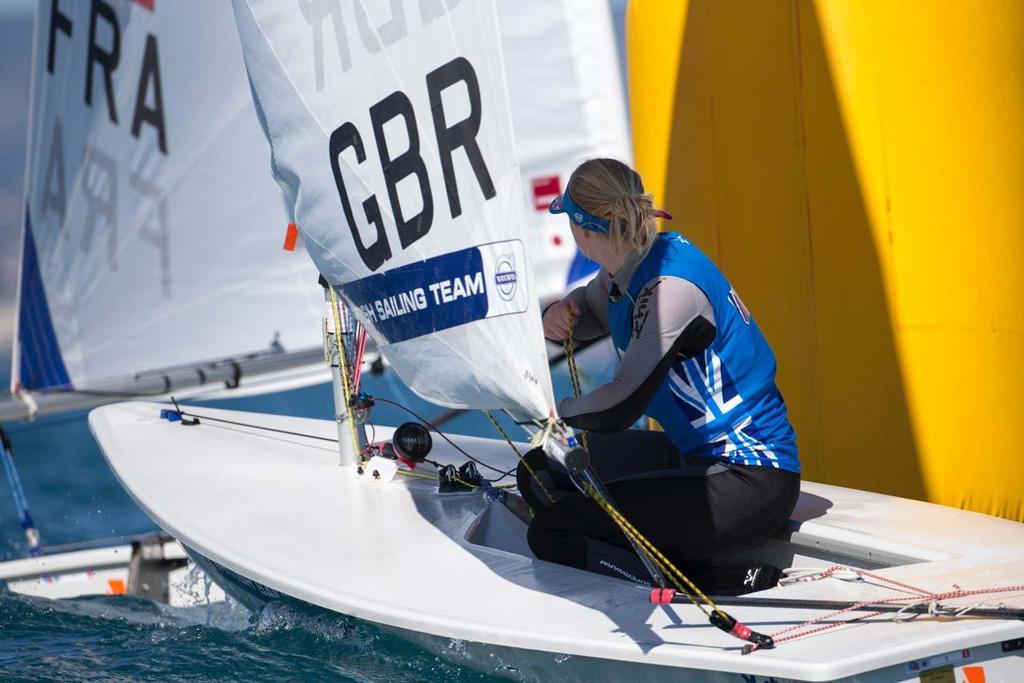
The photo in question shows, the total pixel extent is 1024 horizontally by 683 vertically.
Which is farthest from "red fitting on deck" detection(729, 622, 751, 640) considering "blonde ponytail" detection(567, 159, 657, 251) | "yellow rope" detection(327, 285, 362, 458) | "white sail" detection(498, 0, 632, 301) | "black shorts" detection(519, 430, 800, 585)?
"white sail" detection(498, 0, 632, 301)

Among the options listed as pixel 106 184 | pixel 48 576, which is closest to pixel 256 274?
pixel 106 184

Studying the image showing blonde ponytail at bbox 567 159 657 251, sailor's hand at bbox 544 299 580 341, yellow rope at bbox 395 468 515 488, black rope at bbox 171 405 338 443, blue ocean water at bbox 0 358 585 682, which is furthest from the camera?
black rope at bbox 171 405 338 443

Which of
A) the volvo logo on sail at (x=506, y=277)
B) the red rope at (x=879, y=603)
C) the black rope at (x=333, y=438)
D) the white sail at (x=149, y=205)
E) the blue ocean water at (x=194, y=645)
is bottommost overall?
the blue ocean water at (x=194, y=645)

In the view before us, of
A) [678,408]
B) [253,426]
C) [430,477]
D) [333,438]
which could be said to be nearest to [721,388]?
[678,408]

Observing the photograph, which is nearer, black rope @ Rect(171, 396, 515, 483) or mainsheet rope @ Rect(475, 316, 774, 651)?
mainsheet rope @ Rect(475, 316, 774, 651)

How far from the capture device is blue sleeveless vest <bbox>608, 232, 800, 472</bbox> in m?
1.68

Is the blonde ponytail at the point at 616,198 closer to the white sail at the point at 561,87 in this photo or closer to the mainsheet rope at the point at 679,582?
the mainsheet rope at the point at 679,582

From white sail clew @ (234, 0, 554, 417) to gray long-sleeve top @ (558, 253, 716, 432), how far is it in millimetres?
75

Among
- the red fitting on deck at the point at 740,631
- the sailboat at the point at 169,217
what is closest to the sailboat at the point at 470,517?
the red fitting on deck at the point at 740,631

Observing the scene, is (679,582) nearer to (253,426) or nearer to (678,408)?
(678,408)

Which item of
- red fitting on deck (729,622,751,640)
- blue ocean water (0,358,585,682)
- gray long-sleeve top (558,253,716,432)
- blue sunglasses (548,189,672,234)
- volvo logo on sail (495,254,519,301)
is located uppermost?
blue sunglasses (548,189,672,234)

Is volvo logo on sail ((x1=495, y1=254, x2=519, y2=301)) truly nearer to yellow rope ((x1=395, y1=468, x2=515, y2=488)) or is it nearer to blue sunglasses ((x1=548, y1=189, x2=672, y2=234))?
blue sunglasses ((x1=548, y1=189, x2=672, y2=234))

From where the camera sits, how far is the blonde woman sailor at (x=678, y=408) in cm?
162

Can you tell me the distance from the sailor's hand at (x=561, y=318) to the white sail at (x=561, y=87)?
1339mm
